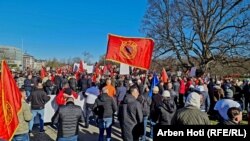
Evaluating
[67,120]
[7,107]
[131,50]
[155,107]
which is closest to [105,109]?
[155,107]

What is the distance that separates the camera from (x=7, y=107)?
5.17 meters

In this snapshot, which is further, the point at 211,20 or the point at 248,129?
the point at 211,20

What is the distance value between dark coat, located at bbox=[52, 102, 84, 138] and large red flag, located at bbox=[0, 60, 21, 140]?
94 cm

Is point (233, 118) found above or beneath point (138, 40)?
beneath

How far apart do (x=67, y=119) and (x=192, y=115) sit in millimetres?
2530

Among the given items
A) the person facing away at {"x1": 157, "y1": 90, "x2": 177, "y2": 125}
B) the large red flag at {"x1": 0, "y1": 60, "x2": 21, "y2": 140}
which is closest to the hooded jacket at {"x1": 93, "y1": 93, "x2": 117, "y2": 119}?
the person facing away at {"x1": 157, "y1": 90, "x2": 177, "y2": 125}

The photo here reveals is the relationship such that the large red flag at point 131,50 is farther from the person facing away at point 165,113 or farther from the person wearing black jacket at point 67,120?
the person wearing black jacket at point 67,120

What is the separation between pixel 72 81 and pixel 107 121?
29.8 ft

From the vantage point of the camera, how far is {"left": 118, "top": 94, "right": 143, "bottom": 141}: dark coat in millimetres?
6660

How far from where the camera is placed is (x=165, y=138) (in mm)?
3826

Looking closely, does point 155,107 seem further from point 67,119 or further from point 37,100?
point 37,100

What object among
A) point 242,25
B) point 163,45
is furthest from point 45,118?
point 242,25

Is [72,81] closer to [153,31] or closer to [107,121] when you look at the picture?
[107,121]

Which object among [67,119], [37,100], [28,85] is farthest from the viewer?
[28,85]
